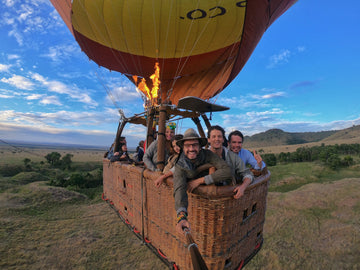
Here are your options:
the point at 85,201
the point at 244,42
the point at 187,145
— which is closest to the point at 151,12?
the point at 244,42

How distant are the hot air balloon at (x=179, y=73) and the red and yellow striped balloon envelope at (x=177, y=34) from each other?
30 mm

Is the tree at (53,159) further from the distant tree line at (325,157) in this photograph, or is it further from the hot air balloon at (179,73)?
the distant tree line at (325,157)

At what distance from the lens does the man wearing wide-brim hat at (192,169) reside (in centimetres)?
206

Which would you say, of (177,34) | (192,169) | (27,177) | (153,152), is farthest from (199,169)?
(27,177)

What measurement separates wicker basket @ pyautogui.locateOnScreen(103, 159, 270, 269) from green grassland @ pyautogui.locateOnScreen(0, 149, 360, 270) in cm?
96

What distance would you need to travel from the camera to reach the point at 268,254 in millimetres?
4332

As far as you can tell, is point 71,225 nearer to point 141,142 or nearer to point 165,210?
point 141,142

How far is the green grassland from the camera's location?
3883 mm

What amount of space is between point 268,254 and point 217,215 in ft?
11.3

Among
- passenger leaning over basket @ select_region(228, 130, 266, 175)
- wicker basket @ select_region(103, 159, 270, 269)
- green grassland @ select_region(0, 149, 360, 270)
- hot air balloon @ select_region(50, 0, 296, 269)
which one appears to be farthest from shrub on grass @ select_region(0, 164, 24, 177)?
passenger leaning over basket @ select_region(228, 130, 266, 175)

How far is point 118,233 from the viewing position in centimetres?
494

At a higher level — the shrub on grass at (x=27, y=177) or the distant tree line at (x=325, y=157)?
the distant tree line at (x=325, y=157)

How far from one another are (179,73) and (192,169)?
6145mm

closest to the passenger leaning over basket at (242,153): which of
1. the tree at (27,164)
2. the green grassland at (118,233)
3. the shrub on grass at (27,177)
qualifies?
the green grassland at (118,233)
